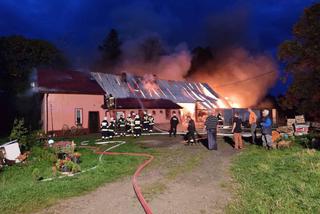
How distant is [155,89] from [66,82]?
12049 millimetres

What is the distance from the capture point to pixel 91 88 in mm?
29016

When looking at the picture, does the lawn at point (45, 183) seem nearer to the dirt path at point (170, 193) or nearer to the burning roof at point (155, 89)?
the dirt path at point (170, 193)

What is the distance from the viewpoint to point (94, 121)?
92.9 ft

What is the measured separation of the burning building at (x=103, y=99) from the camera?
26125 millimetres

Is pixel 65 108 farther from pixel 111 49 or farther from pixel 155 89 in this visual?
pixel 111 49

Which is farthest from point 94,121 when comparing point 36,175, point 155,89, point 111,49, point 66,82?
point 111,49

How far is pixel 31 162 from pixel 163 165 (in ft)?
17.3

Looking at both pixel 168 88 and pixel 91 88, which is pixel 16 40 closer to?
pixel 91 88

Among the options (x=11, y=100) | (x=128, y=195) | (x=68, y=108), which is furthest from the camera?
(x=11, y=100)

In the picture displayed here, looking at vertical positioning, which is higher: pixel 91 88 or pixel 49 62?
pixel 49 62

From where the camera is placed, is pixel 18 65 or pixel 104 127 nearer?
pixel 104 127

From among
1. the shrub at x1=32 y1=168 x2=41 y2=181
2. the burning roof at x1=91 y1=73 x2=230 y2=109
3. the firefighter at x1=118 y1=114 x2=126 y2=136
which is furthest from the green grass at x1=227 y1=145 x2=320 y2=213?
the burning roof at x1=91 y1=73 x2=230 y2=109

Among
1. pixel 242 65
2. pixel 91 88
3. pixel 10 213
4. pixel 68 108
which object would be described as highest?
pixel 242 65

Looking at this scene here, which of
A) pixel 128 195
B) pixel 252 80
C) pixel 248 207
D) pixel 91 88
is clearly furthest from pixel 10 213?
pixel 252 80
